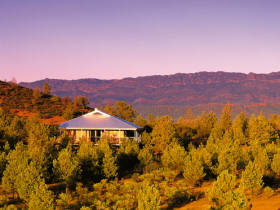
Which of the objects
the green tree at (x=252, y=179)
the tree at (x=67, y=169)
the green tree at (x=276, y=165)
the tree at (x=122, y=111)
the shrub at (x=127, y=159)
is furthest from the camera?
the tree at (x=122, y=111)

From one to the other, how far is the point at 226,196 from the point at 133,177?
13.8 meters

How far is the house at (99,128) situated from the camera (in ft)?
148

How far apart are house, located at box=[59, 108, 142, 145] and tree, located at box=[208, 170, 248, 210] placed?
77.1ft

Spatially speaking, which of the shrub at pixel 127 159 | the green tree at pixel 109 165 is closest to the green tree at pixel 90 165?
the green tree at pixel 109 165

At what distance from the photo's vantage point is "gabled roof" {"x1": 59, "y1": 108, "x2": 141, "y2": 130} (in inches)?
1770

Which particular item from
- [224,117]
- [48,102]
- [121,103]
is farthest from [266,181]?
[48,102]

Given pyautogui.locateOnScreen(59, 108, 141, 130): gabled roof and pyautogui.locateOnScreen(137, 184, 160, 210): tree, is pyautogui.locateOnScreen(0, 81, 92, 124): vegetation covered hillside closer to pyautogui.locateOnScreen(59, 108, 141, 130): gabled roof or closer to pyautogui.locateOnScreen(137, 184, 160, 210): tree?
pyautogui.locateOnScreen(59, 108, 141, 130): gabled roof

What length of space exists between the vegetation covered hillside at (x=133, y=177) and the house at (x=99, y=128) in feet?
15.8

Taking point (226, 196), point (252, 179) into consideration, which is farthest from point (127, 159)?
point (226, 196)

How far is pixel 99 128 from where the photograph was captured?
44781mm

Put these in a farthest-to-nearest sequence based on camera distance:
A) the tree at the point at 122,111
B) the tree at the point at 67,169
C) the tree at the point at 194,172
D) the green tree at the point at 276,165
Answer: the tree at the point at 122,111
the green tree at the point at 276,165
the tree at the point at 194,172
the tree at the point at 67,169

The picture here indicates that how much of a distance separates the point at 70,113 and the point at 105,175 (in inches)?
1727

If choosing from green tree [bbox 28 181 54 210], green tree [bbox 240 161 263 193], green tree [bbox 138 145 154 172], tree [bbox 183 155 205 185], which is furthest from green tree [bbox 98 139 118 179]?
green tree [bbox 240 161 263 193]

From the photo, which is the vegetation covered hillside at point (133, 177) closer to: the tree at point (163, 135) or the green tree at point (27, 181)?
the green tree at point (27, 181)
